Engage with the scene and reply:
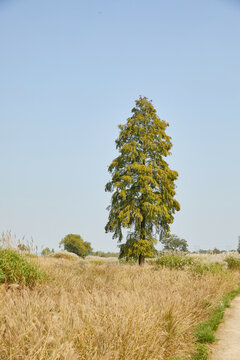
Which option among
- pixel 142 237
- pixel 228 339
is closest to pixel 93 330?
pixel 228 339

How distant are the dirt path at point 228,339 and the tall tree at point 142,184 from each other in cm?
1079

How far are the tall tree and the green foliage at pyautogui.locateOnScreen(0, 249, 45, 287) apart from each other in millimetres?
10773

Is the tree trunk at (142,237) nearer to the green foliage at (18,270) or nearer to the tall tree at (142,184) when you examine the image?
the tall tree at (142,184)

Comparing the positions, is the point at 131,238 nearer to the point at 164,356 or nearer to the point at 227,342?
the point at 227,342

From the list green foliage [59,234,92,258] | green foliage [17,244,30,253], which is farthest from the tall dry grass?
green foliage [59,234,92,258]

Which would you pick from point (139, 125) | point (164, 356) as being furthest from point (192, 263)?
point (164, 356)

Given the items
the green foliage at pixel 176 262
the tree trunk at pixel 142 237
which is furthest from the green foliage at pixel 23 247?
the tree trunk at pixel 142 237

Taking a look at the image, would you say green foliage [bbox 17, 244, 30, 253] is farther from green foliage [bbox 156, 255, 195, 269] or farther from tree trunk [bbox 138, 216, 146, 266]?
tree trunk [bbox 138, 216, 146, 266]

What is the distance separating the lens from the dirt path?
6031mm

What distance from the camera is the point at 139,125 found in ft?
72.3

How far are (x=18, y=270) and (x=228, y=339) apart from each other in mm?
5426

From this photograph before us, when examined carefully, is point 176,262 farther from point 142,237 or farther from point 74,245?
point 74,245

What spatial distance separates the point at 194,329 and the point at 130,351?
3277 millimetres

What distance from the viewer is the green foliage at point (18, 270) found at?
8538mm
